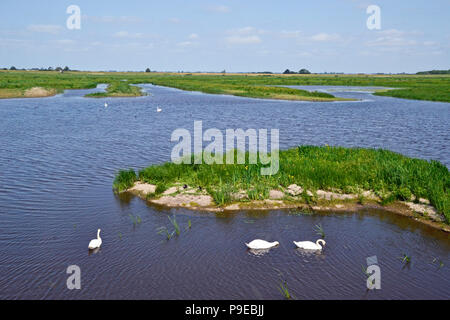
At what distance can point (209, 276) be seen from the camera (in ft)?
34.7

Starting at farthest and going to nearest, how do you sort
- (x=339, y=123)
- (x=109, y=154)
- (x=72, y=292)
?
1. (x=339, y=123)
2. (x=109, y=154)
3. (x=72, y=292)

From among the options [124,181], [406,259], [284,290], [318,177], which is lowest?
[284,290]

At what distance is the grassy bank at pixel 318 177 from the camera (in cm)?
1582

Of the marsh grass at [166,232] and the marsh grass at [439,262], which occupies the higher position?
the marsh grass at [166,232]

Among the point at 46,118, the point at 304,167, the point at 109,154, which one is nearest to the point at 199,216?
the point at 304,167

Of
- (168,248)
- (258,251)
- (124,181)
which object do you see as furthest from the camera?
(124,181)

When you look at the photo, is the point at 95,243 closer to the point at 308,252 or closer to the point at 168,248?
the point at 168,248

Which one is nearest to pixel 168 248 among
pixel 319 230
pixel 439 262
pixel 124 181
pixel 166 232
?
pixel 166 232

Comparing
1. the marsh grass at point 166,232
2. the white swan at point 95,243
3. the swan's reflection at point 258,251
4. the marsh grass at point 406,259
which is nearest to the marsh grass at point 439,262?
the marsh grass at point 406,259

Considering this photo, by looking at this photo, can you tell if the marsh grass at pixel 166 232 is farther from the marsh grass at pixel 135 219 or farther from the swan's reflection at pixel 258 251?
the swan's reflection at pixel 258 251

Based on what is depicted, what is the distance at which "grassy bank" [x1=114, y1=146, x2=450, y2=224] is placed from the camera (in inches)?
623

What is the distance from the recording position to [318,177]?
1683 cm
